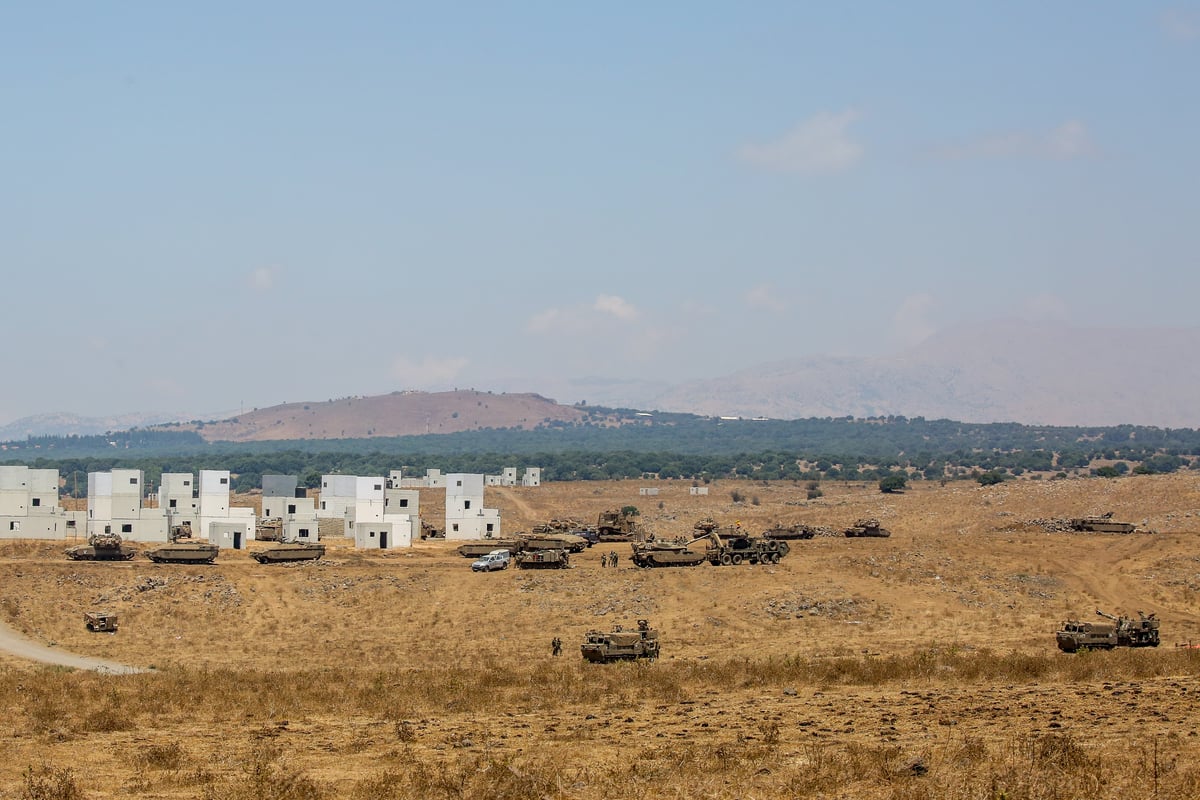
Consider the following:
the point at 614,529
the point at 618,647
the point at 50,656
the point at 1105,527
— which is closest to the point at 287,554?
the point at 614,529

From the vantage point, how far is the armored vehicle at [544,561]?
218 ft

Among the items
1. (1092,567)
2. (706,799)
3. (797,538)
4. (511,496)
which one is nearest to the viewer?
(706,799)

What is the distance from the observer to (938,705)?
97.2 ft

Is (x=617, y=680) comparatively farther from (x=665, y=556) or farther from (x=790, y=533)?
(x=790, y=533)

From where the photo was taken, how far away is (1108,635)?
44.5m

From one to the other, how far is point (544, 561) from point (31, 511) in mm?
41503

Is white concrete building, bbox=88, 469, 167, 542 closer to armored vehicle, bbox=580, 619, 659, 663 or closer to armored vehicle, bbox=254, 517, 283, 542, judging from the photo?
armored vehicle, bbox=254, 517, 283, 542

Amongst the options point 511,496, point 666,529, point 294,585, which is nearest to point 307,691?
point 294,585

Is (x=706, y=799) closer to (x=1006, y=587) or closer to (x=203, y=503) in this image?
(x=1006, y=587)

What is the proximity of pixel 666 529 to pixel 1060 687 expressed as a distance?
7878 centimetres

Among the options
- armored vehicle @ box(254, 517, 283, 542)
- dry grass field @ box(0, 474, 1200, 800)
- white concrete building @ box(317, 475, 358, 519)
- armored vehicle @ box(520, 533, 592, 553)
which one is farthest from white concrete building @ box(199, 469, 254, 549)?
armored vehicle @ box(520, 533, 592, 553)

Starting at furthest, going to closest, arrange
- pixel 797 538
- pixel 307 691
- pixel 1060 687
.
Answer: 1. pixel 797 538
2. pixel 307 691
3. pixel 1060 687

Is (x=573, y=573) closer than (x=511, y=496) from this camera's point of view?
Yes

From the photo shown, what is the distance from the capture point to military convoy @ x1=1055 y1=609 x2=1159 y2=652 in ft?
144
